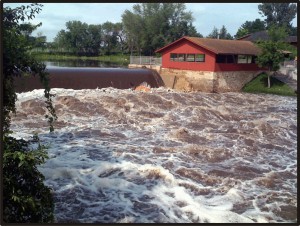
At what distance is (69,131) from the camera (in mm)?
13570

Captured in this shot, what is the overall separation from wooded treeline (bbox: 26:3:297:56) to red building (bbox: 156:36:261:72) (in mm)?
20196

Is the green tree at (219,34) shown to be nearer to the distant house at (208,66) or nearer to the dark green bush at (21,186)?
the distant house at (208,66)

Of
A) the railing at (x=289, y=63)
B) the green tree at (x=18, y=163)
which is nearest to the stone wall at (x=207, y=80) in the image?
the railing at (x=289, y=63)

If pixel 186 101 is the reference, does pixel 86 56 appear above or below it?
above

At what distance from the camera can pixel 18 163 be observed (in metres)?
4.37

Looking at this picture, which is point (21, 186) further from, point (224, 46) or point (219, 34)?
point (219, 34)

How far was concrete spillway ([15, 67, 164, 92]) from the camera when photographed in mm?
21859

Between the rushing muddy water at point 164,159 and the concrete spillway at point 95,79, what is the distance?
2439 mm

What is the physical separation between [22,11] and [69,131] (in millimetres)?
8942

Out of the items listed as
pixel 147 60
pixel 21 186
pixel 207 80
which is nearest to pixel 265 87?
pixel 207 80

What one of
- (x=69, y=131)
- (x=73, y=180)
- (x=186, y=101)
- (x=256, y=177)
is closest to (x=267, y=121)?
(x=186, y=101)

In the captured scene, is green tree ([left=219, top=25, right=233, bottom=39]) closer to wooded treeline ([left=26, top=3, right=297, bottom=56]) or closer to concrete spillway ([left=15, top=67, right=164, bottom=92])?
wooded treeline ([left=26, top=3, right=297, bottom=56])

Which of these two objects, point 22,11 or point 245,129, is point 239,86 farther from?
point 22,11

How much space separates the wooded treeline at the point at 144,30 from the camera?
4806 centimetres
